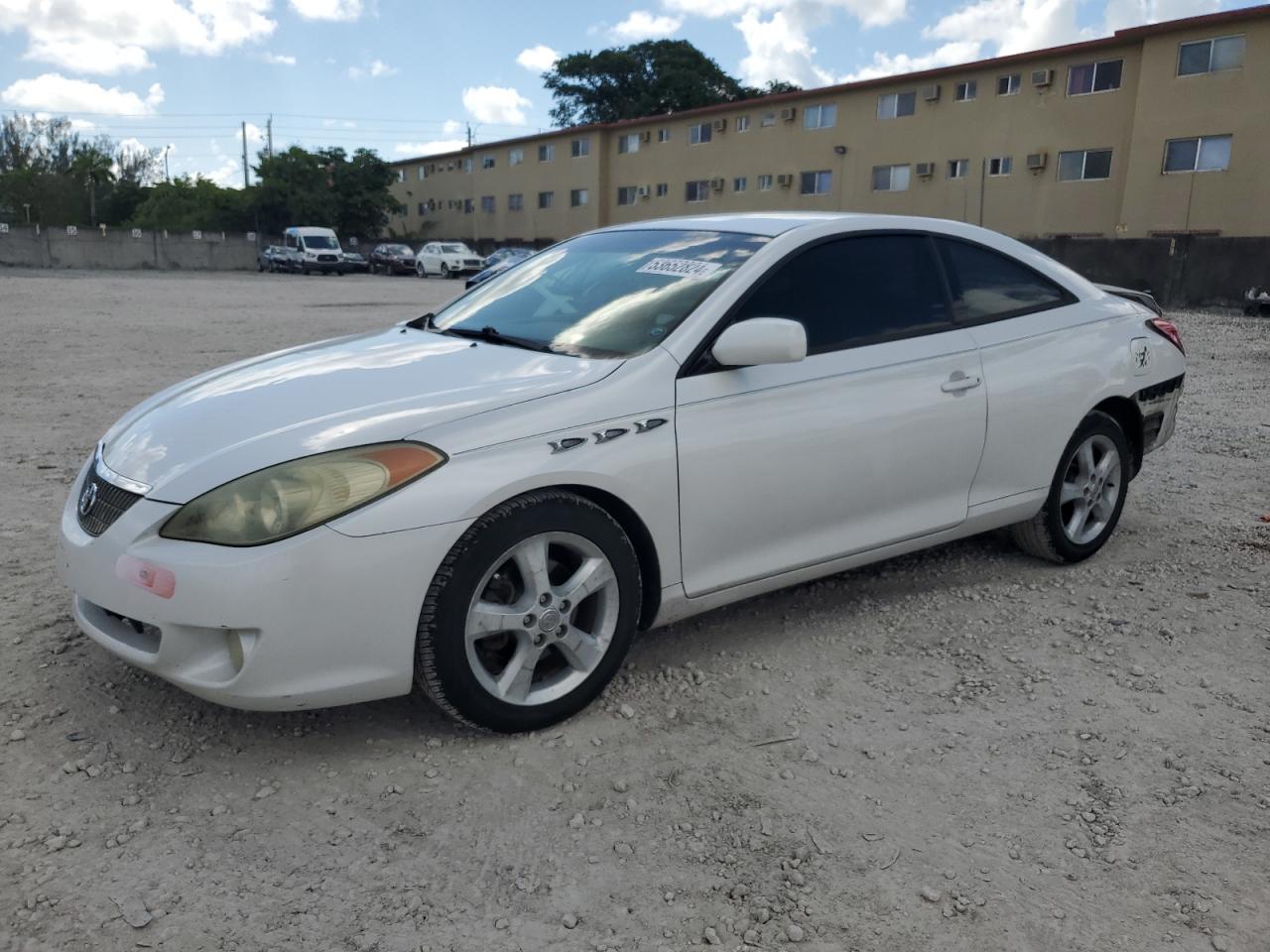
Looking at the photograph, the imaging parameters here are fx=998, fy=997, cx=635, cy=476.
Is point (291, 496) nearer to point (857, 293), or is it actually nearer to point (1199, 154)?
point (857, 293)

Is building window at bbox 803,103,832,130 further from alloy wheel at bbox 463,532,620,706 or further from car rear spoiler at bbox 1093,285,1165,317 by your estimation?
alloy wheel at bbox 463,532,620,706

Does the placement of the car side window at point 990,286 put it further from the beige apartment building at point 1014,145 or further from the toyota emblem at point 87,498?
the beige apartment building at point 1014,145

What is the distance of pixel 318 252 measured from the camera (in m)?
43.0

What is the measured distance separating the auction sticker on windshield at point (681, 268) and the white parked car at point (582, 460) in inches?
0.8

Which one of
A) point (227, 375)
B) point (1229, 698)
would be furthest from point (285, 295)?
point (1229, 698)

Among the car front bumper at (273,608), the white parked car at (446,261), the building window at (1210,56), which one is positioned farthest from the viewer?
the white parked car at (446,261)

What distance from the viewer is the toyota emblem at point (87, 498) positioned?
2.98m

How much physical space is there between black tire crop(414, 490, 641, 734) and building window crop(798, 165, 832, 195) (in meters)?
37.3

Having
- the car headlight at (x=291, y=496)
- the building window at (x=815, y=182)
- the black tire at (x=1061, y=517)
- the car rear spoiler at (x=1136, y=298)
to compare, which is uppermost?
the building window at (x=815, y=182)

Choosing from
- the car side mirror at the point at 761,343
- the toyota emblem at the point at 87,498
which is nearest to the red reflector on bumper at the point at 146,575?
the toyota emblem at the point at 87,498

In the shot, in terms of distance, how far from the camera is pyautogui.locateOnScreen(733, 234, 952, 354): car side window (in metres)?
3.55

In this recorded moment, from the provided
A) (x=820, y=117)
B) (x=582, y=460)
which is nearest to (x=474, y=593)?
(x=582, y=460)

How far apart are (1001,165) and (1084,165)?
2.84 m

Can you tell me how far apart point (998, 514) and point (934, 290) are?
983 millimetres
